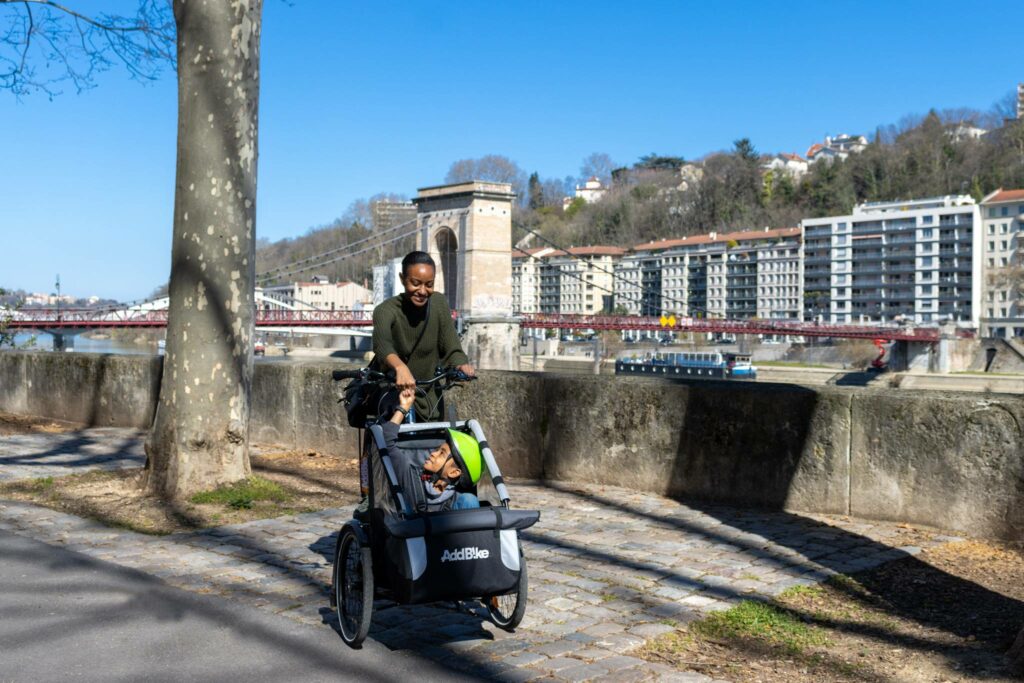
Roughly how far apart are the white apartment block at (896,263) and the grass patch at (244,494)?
100024mm

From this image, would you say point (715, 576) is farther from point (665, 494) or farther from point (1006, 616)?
point (665, 494)

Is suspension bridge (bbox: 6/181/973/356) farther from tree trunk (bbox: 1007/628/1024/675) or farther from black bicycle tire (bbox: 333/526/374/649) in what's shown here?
tree trunk (bbox: 1007/628/1024/675)

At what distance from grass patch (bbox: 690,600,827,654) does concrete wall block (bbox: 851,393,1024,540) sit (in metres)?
1.88

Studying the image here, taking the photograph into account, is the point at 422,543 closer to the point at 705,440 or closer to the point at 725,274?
the point at 705,440

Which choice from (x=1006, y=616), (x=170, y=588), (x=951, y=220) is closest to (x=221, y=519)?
(x=170, y=588)

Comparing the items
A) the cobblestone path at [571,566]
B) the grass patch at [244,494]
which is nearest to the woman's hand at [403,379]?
the cobblestone path at [571,566]

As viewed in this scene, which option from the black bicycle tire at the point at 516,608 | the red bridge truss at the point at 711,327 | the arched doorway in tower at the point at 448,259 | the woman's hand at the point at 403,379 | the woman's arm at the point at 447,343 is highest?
the arched doorway in tower at the point at 448,259

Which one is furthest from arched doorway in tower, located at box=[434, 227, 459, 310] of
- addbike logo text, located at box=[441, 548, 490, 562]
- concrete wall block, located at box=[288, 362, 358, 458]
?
addbike logo text, located at box=[441, 548, 490, 562]

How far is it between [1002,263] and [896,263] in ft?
37.0

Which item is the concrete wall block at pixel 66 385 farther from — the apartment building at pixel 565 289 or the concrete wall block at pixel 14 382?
the apartment building at pixel 565 289

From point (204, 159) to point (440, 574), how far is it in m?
3.69

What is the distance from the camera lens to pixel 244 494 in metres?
6.27

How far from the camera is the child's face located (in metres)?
3.80

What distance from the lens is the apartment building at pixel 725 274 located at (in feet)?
392
